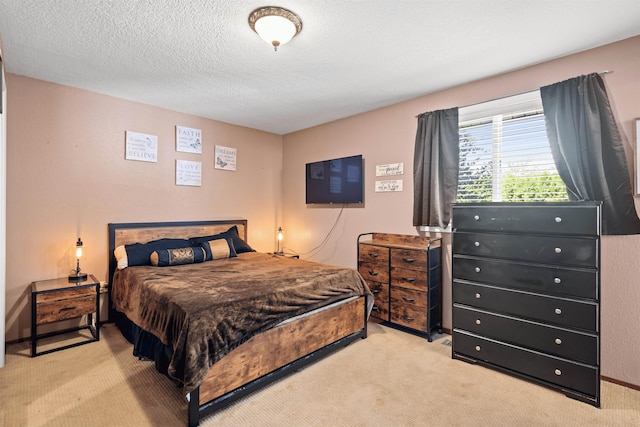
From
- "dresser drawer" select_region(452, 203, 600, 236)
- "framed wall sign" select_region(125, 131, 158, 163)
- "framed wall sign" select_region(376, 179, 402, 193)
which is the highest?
"framed wall sign" select_region(125, 131, 158, 163)

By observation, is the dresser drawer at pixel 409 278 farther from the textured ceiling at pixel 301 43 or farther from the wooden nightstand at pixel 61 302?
the wooden nightstand at pixel 61 302

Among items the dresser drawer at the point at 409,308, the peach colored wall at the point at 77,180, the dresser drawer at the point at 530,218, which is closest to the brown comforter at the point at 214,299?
the dresser drawer at the point at 409,308

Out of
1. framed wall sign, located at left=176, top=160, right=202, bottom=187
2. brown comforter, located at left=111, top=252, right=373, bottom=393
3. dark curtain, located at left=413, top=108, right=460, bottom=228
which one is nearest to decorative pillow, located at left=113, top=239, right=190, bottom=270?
brown comforter, located at left=111, top=252, right=373, bottom=393

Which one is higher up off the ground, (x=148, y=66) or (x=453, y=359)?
(x=148, y=66)

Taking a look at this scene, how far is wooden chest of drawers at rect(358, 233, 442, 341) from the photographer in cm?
312

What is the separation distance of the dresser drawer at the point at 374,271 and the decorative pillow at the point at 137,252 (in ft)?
7.03

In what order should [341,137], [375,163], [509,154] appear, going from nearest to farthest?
[509,154] → [375,163] → [341,137]

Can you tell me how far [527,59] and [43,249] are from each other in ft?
15.6

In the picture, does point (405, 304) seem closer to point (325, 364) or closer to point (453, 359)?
point (453, 359)

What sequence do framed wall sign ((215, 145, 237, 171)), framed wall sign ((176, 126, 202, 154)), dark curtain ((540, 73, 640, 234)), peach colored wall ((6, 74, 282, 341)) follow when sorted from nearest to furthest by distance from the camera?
dark curtain ((540, 73, 640, 234))
peach colored wall ((6, 74, 282, 341))
framed wall sign ((176, 126, 202, 154))
framed wall sign ((215, 145, 237, 171))

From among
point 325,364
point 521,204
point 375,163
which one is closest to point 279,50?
point 375,163

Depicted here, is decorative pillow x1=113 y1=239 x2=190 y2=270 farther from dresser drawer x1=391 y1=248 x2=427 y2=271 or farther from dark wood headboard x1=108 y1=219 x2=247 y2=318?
dresser drawer x1=391 y1=248 x2=427 y2=271

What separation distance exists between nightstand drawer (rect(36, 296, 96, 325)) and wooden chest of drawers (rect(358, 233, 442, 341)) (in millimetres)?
2734

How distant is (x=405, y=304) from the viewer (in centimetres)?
326
